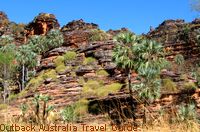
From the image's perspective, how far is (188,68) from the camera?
83.4 meters

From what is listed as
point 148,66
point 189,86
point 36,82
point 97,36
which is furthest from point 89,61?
point 189,86

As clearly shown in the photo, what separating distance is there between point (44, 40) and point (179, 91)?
5105 centimetres

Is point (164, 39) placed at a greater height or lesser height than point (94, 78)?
greater

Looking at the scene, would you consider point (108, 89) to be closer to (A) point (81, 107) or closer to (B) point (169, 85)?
(A) point (81, 107)

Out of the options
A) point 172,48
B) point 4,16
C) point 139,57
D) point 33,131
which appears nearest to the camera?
point 33,131

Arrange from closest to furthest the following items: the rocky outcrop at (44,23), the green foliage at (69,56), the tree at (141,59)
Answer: the tree at (141,59)
the green foliage at (69,56)
the rocky outcrop at (44,23)

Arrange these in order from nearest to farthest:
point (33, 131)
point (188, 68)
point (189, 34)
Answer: point (33, 131)
point (188, 68)
point (189, 34)

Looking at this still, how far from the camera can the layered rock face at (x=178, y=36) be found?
94062 mm

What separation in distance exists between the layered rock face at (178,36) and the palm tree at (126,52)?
130 ft

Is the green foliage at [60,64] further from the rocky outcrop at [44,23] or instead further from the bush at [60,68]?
the rocky outcrop at [44,23]

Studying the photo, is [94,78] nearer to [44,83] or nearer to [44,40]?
[44,83]

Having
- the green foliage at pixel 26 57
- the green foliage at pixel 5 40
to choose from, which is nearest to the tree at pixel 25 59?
the green foliage at pixel 26 57

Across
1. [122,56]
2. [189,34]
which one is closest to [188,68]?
[189,34]

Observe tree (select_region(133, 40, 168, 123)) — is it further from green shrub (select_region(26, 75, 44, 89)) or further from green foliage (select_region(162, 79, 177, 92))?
green shrub (select_region(26, 75, 44, 89))
